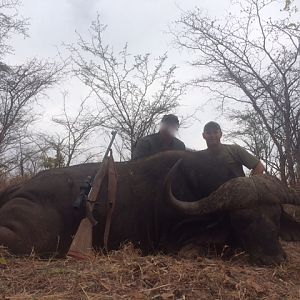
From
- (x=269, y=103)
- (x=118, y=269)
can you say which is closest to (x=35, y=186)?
(x=118, y=269)

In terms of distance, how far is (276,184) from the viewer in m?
5.68

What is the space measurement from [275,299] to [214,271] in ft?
1.87

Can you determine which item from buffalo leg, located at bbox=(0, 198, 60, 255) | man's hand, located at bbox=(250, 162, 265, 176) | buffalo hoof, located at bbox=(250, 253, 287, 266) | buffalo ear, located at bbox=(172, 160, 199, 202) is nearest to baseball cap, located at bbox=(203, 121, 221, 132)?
buffalo ear, located at bbox=(172, 160, 199, 202)

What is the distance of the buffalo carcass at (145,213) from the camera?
5.27 m

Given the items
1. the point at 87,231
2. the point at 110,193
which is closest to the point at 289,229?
the point at 110,193

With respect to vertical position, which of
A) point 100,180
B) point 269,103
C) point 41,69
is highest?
point 41,69

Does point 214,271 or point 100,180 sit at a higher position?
point 100,180

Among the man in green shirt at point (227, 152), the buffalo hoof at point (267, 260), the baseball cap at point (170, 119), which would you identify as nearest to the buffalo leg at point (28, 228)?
the buffalo hoof at point (267, 260)

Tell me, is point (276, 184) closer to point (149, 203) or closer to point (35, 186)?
point (149, 203)

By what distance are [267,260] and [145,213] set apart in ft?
5.29

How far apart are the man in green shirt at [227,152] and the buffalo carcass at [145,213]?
7.7 inches

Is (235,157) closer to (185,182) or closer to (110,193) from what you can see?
(185,182)

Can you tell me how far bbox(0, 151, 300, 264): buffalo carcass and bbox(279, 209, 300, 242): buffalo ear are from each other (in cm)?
1

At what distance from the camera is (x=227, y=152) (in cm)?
664
